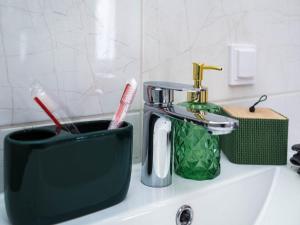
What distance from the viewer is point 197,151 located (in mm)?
498

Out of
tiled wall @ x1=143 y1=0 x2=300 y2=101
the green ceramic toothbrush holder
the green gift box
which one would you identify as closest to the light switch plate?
tiled wall @ x1=143 y1=0 x2=300 y2=101

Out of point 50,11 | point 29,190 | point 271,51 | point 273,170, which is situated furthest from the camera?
point 271,51

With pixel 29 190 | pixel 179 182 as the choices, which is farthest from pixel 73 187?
pixel 179 182

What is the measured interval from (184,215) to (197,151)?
0.32 ft

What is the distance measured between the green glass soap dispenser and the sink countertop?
0.05 feet

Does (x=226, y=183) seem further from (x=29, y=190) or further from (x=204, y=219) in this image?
(x=29, y=190)

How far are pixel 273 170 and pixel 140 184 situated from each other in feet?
0.77

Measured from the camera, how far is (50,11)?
0.44 meters

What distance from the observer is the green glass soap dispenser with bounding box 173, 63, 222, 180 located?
1.61ft

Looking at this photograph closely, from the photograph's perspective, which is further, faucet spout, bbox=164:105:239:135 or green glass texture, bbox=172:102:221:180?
green glass texture, bbox=172:102:221:180

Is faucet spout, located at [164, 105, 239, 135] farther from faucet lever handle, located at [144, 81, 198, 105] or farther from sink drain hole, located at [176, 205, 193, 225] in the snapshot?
sink drain hole, located at [176, 205, 193, 225]


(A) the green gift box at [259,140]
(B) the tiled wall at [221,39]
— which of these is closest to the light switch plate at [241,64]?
(B) the tiled wall at [221,39]

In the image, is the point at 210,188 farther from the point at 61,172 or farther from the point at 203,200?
the point at 61,172

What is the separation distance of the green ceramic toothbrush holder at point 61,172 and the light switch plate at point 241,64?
344 millimetres
